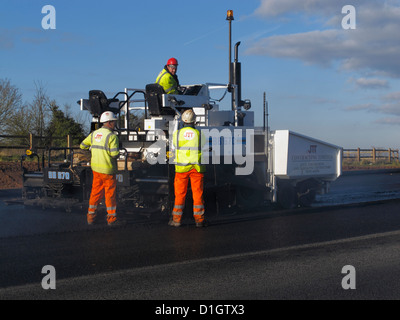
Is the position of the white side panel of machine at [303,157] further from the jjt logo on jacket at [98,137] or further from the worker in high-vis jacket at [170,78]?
the jjt logo on jacket at [98,137]

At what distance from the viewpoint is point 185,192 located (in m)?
8.56

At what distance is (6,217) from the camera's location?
954 centimetres

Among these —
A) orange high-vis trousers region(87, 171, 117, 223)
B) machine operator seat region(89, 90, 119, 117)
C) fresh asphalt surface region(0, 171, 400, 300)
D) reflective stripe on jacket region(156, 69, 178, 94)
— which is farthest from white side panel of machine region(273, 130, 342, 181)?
orange high-vis trousers region(87, 171, 117, 223)

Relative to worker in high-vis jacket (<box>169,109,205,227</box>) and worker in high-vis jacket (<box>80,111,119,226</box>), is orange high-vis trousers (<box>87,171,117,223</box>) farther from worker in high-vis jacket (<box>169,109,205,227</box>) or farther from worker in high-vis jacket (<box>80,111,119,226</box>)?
worker in high-vis jacket (<box>169,109,205,227</box>)

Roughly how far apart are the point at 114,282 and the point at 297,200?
6.98 meters

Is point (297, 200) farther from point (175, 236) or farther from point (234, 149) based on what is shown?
→ point (175, 236)

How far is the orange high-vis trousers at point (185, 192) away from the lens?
8461 millimetres

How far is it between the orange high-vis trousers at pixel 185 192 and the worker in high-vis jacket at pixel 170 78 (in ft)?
6.59

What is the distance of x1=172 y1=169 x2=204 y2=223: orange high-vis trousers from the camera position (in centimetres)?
846

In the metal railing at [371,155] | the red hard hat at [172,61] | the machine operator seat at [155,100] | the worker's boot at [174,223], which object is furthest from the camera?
the metal railing at [371,155]

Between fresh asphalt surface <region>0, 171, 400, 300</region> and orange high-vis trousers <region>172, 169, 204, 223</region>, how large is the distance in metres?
0.22

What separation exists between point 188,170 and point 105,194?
138 cm

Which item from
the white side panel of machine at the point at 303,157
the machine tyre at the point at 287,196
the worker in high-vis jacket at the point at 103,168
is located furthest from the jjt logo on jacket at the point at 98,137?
the machine tyre at the point at 287,196
